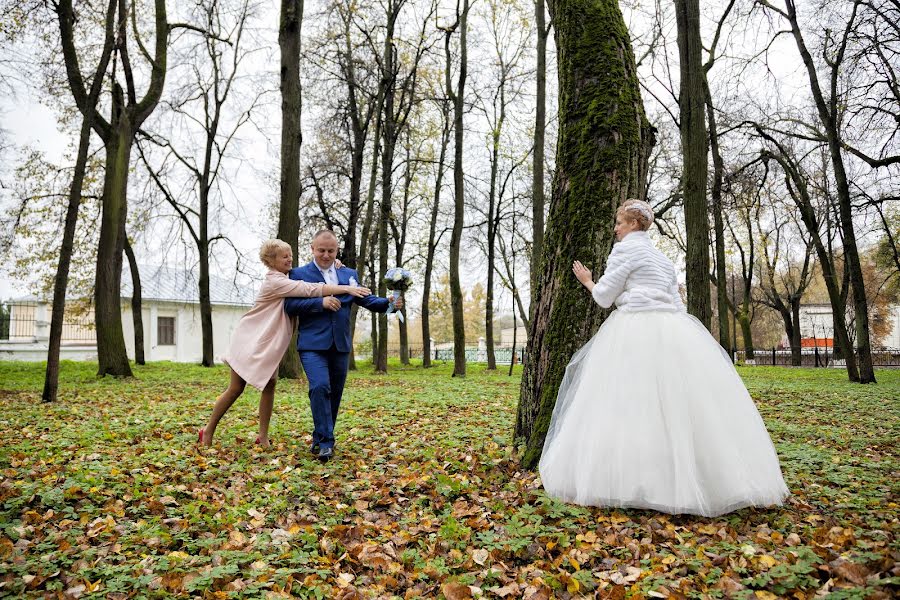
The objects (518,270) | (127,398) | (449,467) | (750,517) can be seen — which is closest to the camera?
(750,517)

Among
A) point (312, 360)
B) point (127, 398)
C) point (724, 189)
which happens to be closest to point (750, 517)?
point (312, 360)

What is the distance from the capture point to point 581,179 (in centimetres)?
464

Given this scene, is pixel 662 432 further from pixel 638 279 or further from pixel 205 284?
pixel 205 284

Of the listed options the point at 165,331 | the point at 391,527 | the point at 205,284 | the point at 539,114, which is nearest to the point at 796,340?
the point at 539,114

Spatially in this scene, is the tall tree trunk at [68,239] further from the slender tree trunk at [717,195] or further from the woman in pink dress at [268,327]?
the slender tree trunk at [717,195]

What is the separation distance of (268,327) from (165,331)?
3298 centimetres

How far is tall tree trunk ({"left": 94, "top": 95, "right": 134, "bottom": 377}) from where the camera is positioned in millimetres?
12992

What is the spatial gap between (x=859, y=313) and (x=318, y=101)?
17.6 m

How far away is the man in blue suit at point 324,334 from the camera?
5277 mm

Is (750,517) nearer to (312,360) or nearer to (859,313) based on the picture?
(312,360)

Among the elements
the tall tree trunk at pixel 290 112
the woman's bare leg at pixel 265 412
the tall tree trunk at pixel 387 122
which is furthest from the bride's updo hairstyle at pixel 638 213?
the tall tree trunk at pixel 387 122

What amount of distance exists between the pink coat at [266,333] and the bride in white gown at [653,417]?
2.78m

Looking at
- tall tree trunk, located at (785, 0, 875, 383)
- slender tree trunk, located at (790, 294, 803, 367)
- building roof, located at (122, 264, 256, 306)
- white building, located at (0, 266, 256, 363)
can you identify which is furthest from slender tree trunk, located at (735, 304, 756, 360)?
building roof, located at (122, 264, 256, 306)

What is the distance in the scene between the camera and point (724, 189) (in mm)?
14555
